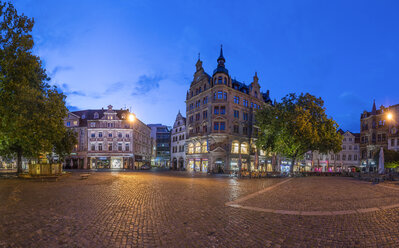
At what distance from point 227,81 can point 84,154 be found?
42118mm

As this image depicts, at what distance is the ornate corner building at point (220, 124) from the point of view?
44.2 m

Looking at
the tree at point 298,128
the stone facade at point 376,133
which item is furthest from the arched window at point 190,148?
the stone facade at point 376,133

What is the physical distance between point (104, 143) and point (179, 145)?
20.0 metres

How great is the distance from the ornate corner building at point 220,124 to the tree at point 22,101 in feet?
92.1

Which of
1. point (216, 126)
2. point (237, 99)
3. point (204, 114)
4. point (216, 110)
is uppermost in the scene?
point (237, 99)

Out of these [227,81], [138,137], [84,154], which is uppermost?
[227,81]

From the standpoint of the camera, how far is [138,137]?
6325 cm

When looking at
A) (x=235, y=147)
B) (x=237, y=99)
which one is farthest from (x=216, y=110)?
(x=235, y=147)

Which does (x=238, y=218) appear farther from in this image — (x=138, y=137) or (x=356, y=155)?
(x=356, y=155)

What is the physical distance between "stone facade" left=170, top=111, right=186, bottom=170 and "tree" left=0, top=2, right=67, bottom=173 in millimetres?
35305

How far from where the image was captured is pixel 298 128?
107ft

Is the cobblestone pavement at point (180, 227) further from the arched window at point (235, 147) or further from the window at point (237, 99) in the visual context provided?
the window at point (237, 99)

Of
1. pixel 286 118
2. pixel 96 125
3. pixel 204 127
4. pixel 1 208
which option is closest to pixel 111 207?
pixel 1 208

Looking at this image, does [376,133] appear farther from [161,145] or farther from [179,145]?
[161,145]
